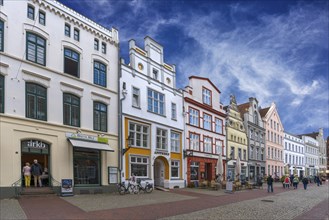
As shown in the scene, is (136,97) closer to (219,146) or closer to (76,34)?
(76,34)

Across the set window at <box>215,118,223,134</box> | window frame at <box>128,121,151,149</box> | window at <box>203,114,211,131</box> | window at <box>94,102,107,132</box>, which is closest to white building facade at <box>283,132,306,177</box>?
window at <box>215,118,223,134</box>

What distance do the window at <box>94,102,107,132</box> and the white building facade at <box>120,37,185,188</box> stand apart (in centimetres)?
170

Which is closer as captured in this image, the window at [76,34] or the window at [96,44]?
the window at [76,34]

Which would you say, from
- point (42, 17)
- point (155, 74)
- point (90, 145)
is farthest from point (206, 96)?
point (42, 17)

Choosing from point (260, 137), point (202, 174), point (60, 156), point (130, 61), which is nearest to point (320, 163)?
point (260, 137)

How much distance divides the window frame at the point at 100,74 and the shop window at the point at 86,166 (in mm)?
5059

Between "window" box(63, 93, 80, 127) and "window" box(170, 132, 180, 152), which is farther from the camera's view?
"window" box(170, 132, 180, 152)

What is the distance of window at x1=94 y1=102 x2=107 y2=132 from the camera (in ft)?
77.1

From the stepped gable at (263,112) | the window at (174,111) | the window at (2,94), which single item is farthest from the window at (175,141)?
the stepped gable at (263,112)

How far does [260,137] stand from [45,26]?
42.8 m

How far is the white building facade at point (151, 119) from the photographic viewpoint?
86.1 ft

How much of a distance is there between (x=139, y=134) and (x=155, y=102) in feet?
13.1

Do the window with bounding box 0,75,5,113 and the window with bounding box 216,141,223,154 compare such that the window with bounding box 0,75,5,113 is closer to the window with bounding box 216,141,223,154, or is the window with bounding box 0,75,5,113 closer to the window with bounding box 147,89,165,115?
the window with bounding box 147,89,165,115

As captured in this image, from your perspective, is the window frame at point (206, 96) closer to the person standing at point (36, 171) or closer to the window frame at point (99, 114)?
the window frame at point (99, 114)
